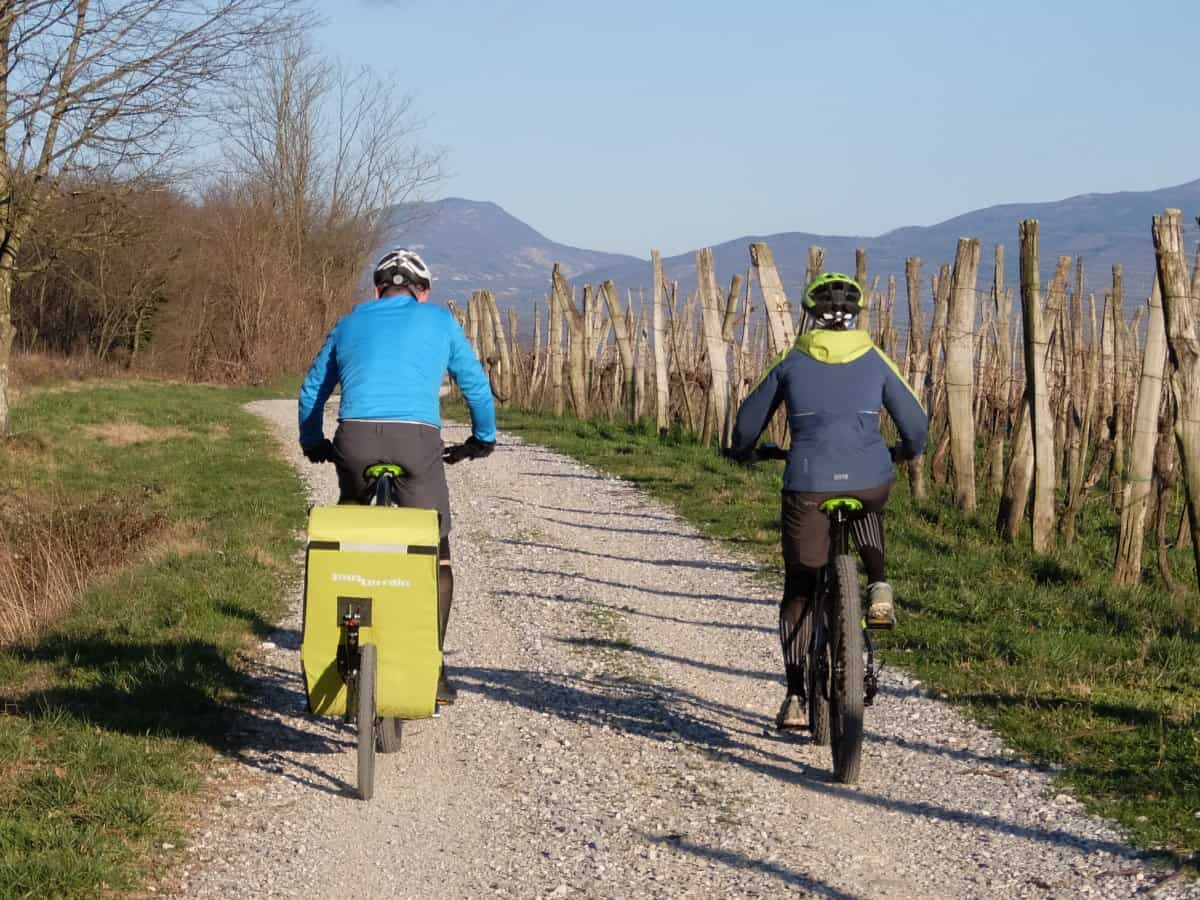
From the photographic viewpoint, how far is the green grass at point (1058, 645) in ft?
17.5

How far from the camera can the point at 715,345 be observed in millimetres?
17062

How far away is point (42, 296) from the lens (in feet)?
145

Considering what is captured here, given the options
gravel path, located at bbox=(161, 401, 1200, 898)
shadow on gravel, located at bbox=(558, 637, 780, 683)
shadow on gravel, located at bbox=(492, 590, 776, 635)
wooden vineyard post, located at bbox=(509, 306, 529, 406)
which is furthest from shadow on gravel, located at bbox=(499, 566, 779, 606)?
wooden vineyard post, located at bbox=(509, 306, 529, 406)

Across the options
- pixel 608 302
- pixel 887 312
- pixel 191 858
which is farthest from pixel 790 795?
pixel 608 302

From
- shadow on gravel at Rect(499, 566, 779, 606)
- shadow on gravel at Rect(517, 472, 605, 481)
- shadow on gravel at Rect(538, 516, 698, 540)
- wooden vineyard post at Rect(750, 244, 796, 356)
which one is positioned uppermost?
wooden vineyard post at Rect(750, 244, 796, 356)

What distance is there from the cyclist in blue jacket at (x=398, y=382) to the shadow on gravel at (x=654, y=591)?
3.59 metres

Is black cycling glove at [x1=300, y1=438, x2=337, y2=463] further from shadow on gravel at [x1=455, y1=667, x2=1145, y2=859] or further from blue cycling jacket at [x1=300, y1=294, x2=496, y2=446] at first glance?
shadow on gravel at [x1=455, y1=667, x2=1145, y2=859]

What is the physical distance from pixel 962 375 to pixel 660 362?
8.32 metres

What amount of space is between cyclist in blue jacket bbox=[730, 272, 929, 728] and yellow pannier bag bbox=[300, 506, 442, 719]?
4.38 ft

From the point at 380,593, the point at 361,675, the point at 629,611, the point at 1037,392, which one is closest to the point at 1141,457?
the point at 1037,392

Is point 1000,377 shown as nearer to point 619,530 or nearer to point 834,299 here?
point 619,530

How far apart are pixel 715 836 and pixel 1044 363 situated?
644cm

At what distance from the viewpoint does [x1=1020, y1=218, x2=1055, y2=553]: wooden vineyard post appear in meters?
10.2

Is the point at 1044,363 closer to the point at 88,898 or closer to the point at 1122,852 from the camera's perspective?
the point at 1122,852
